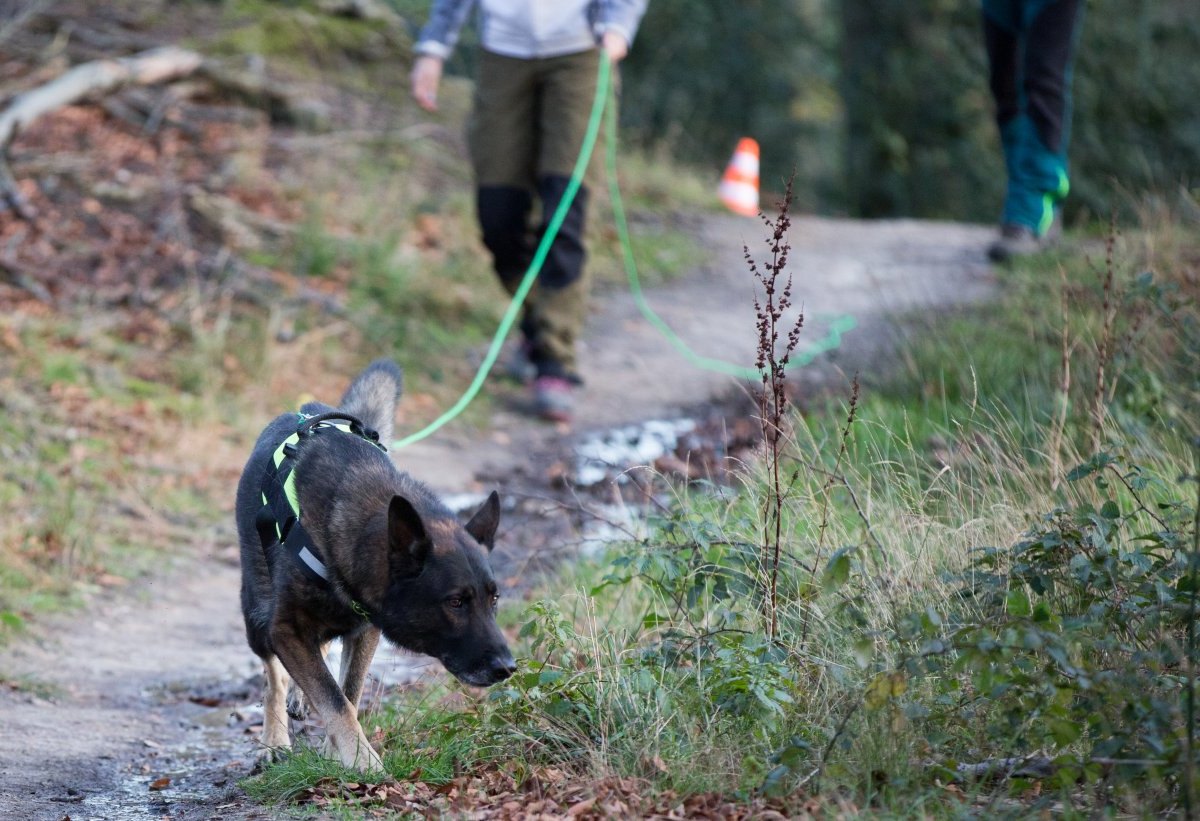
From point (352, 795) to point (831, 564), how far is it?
4.75ft

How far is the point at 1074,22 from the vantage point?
326 inches

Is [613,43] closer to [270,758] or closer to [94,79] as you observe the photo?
[270,758]

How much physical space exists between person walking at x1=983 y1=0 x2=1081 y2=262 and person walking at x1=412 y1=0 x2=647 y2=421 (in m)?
2.86

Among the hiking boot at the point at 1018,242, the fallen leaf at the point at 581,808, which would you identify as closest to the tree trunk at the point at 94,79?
the hiking boot at the point at 1018,242

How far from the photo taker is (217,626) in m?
5.44

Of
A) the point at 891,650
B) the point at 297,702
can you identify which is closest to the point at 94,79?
the point at 297,702

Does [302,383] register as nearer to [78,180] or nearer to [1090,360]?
[78,180]

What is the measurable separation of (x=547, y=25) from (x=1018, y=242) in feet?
13.4

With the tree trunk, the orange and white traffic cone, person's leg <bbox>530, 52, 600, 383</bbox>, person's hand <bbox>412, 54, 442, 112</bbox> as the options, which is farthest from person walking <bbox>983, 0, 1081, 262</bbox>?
the tree trunk

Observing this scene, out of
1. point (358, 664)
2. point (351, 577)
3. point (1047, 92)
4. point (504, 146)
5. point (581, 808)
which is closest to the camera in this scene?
point (581, 808)

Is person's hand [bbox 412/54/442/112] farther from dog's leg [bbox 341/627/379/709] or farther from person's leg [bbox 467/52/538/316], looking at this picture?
dog's leg [bbox 341/627/379/709]

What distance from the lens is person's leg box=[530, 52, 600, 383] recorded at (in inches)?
299

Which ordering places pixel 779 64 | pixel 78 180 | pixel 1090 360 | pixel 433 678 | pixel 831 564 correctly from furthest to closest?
1. pixel 779 64
2. pixel 78 180
3. pixel 1090 360
4. pixel 433 678
5. pixel 831 564

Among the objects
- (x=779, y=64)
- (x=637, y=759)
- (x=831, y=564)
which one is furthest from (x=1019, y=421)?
(x=779, y=64)
